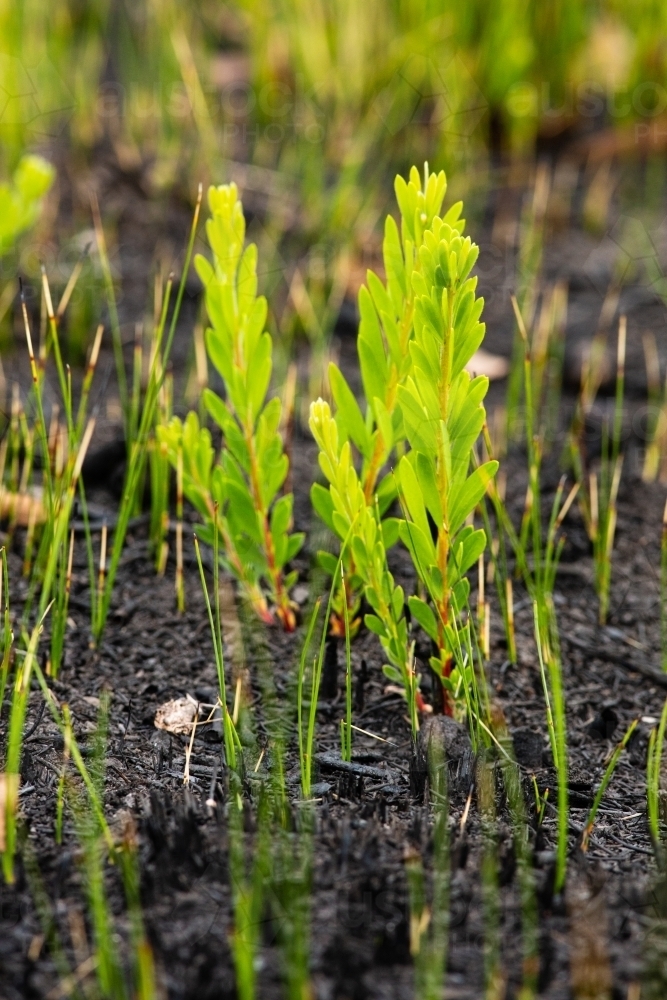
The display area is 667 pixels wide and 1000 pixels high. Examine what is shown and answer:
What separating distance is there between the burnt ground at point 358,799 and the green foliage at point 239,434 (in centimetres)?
16

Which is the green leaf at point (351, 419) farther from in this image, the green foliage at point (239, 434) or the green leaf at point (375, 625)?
the green leaf at point (375, 625)

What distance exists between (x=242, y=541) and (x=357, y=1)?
2731mm

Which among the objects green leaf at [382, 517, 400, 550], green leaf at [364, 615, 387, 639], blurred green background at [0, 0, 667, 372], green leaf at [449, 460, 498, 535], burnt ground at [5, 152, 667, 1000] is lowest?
burnt ground at [5, 152, 667, 1000]

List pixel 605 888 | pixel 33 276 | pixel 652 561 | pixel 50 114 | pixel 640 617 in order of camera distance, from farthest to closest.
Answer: pixel 50 114 < pixel 33 276 < pixel 652 561 < pixel 640 617 < pixel 605 888

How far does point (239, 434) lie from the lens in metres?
1.81

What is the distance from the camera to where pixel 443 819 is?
4.46 feet

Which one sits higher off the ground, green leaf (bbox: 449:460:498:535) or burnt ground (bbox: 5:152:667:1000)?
green leaf (bbox: 449:460:498:535)

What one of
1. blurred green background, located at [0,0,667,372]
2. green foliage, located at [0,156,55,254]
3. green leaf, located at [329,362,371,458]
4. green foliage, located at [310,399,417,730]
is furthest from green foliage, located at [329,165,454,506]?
blurred green background, located at [0,0,667,372]

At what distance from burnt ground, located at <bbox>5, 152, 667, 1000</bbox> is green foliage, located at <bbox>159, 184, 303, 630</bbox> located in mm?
157

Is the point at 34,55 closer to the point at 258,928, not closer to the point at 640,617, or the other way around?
the point at 640,617

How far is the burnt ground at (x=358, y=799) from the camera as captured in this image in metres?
1.28

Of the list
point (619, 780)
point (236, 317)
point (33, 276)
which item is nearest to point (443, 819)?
point (619, 780)

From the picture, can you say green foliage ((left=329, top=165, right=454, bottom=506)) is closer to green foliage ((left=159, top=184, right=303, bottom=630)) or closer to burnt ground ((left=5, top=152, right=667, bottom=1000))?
green foliage ((left=159, top=184, right=303, bottom=630))

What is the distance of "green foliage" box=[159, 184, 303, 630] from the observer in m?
1.72
